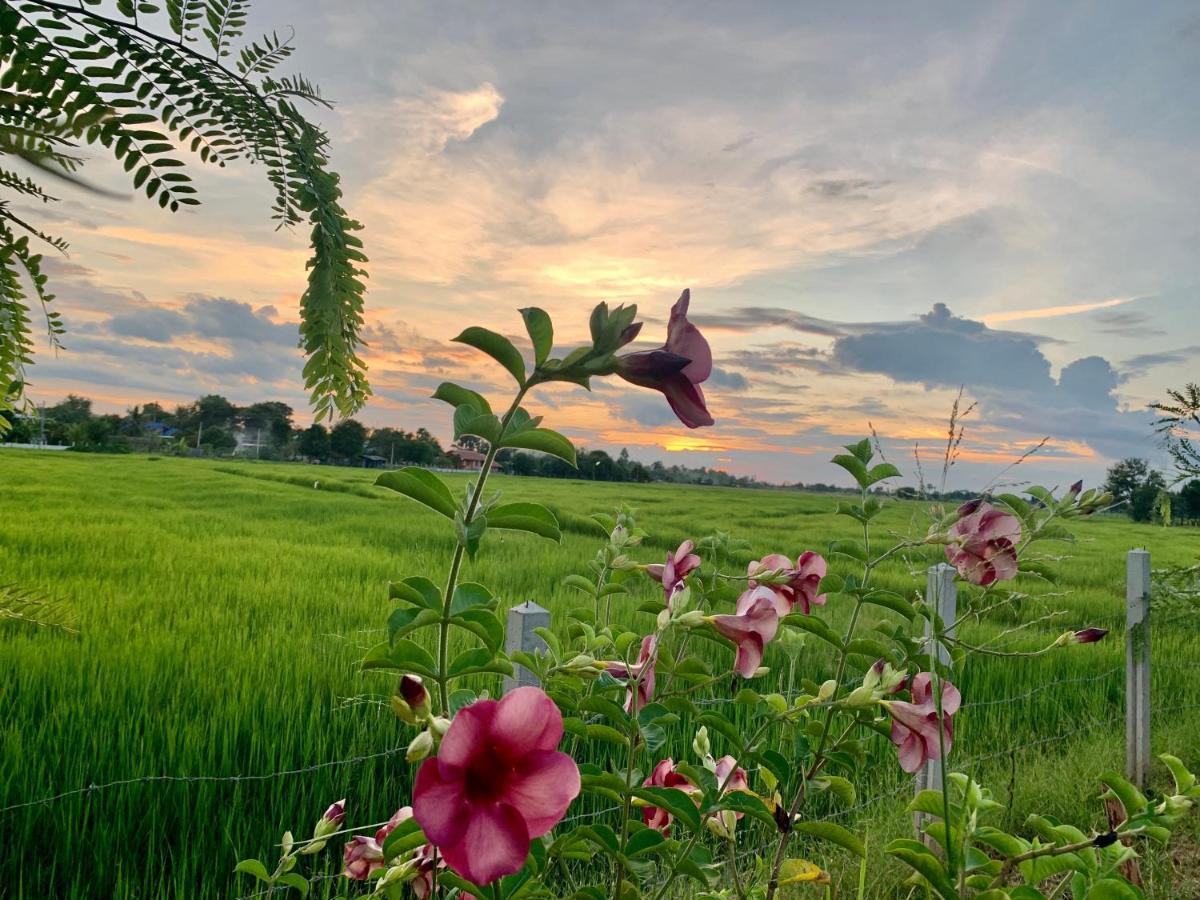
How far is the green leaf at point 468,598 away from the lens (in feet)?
2.46

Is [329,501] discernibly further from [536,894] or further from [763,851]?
[536,894]

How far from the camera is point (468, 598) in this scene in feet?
2.50

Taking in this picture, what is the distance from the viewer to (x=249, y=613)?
5.03 metres

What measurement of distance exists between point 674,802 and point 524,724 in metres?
0.40

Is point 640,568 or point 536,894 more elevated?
point 640,568

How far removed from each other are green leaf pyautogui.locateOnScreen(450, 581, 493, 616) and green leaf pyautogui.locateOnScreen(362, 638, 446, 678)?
0.17ft

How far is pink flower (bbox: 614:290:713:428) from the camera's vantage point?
65 cm

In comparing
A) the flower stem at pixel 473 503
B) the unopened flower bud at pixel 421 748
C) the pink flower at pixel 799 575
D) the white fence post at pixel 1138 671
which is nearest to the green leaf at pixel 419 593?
the flower stem at pixel 473 503

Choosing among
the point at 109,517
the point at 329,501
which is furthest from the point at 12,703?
the point at 329,501

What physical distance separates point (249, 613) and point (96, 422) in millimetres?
15606

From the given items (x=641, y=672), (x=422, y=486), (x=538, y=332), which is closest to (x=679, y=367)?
(x=538, y=332)

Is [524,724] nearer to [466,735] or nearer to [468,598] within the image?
[466,735]

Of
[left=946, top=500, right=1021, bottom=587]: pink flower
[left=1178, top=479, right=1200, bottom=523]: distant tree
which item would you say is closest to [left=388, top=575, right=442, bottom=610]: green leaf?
[left=946, top=500, right=1021, bottom=587]: pink flower

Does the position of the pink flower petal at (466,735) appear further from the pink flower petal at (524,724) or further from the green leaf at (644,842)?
the green leaf at (644,842)
